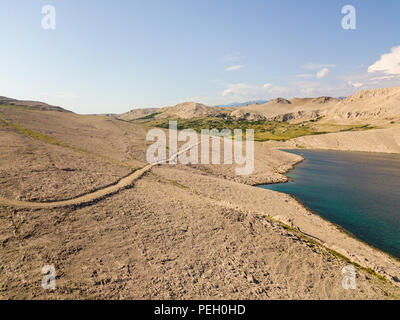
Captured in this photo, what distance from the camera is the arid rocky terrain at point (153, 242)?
744 inches

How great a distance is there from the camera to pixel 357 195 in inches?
2071

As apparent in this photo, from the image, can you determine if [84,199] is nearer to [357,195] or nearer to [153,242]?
[153,242]

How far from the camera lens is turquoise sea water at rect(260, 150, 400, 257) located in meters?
35.3

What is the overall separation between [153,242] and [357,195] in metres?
51.8

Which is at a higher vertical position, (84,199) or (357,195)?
(84,199)

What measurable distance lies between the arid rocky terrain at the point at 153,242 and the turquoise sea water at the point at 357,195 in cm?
439

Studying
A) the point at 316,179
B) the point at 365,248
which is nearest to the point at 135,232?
the point at 365,248

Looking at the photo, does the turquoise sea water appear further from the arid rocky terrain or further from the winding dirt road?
the winding dirt road

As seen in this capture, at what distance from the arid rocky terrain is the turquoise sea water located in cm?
439

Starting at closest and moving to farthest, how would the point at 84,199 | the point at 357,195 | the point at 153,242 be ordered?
1. the point at 153,242
2. the point at 84,199
3. the point at 357,195

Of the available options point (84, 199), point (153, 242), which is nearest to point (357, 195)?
point (153, 242)

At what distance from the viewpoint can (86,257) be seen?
20484 millimetres

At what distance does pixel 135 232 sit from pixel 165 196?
11214mm
